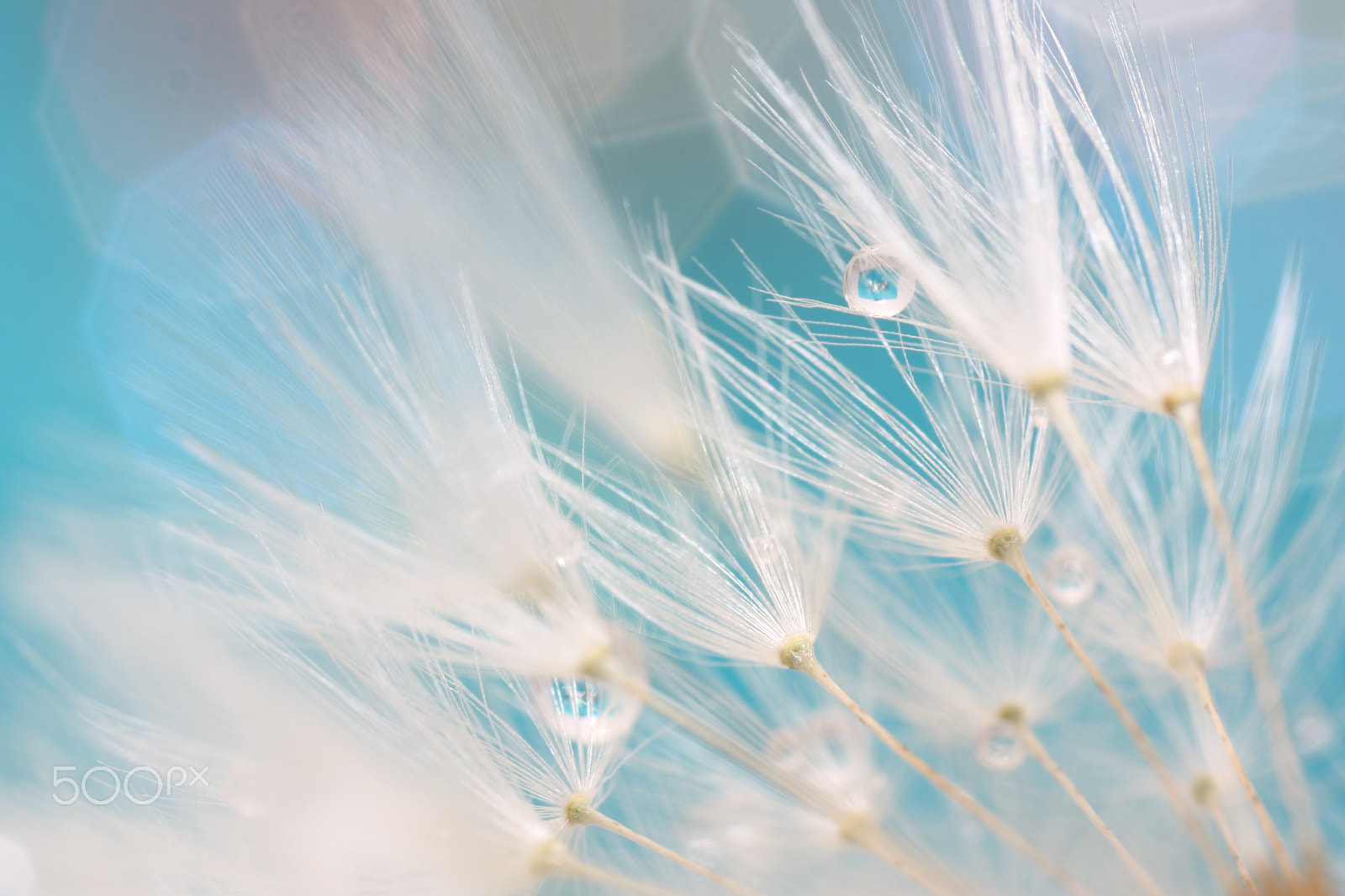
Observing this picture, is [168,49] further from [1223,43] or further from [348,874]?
[1223,43]

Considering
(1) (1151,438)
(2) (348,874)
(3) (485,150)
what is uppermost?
(1) (1151,438)

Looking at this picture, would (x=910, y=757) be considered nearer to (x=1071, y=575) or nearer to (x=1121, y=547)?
(x=1121, y=547)

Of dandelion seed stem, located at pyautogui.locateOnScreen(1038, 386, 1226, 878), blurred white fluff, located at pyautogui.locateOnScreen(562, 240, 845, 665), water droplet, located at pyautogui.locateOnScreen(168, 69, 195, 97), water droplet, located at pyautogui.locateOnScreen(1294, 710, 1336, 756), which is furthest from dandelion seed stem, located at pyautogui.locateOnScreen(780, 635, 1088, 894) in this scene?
water droplet, located at pyautogui.locateOnScreen(168, 69, 195, 97)

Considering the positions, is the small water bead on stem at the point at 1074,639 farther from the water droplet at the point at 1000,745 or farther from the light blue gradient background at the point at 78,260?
the light blue gradient background at the point at 78,260

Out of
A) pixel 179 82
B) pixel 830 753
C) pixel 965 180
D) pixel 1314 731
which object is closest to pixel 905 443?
pixel 965 180

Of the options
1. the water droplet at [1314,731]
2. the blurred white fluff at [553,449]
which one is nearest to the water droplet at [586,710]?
the blurred white fluff at [553,449]

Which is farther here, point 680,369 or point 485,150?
point 485,150

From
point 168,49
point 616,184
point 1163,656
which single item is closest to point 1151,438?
point 1163,656
